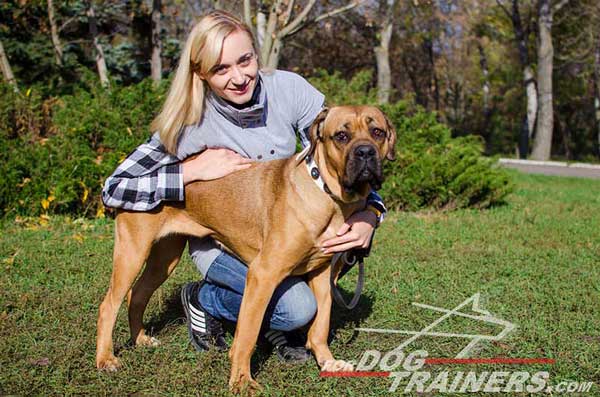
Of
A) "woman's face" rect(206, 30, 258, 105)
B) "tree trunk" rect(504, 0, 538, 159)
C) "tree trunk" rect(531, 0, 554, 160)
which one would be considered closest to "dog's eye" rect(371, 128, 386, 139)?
"woman's face" rect(206, 30, 258, 105)

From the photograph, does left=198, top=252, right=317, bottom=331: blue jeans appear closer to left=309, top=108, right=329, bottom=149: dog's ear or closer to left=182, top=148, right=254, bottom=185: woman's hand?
left=182, top=148, right=254, bottom=185: woman's hand

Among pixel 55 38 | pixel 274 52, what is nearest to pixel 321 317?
pixel 274 52

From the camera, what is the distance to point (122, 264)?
12.2ft

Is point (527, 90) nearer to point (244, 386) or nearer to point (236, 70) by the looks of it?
point (236, 70)

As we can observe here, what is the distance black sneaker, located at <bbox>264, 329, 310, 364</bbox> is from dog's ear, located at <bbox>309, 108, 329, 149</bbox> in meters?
1.34

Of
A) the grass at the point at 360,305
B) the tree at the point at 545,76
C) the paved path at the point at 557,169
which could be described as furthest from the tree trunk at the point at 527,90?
the grass at the point at 360,305

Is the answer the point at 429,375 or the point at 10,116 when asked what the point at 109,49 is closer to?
the point at 10,116

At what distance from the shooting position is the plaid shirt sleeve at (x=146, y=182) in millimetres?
3646

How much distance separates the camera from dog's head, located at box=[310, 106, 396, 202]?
129 inches

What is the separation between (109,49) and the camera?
1811 centimetres

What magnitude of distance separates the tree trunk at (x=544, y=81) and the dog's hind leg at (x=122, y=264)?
894 inches

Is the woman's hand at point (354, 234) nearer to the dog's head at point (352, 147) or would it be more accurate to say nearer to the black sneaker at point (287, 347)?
the dog's head at point (352, 147)

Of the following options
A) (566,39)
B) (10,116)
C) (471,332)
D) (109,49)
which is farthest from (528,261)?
(566,39)

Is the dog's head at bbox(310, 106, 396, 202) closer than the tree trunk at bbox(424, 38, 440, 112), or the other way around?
the dog's head at bbox(310, 106, 396, 202)
